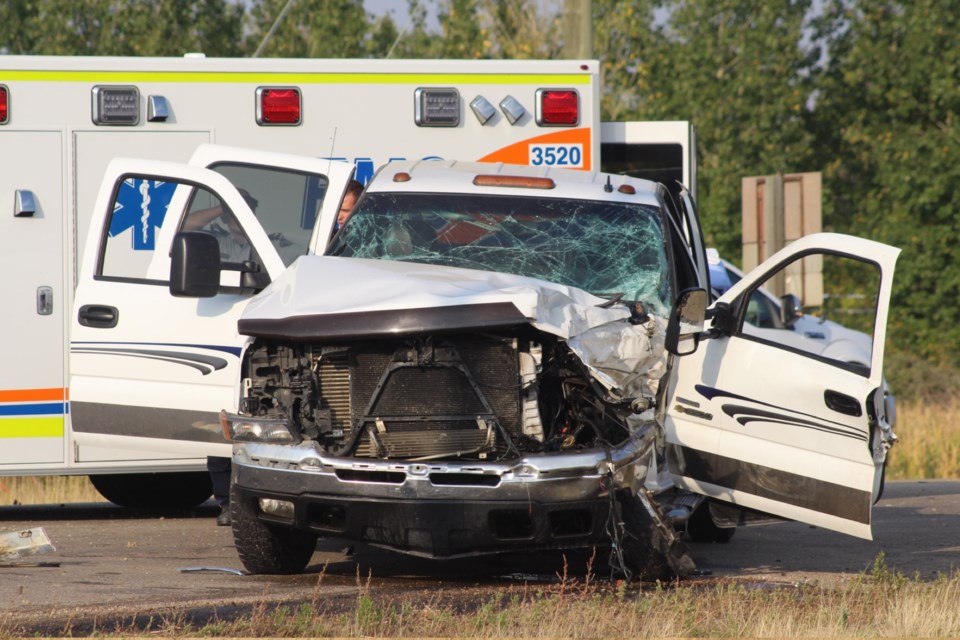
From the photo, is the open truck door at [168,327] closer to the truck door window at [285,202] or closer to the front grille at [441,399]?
the truck door window at [285,202]

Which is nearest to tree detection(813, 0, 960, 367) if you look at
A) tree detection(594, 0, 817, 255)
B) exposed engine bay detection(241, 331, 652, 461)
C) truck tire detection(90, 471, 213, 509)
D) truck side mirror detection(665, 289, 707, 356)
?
tree detection(594, 0, 817, 255)

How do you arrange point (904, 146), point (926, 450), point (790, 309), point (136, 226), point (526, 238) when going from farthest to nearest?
point (904, 146), point (926, 450), point (790, 309), point (136, 226), point (526, 238)

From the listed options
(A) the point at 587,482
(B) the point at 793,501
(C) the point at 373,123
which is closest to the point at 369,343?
(A) the point at 587,482

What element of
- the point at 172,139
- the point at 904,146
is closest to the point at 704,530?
the point at 172,139

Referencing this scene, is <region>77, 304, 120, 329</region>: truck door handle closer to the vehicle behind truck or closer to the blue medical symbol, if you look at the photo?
the vehicle behind truck

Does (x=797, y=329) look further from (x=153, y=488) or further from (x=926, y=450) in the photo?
(x=153, y=488)

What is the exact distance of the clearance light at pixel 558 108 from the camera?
9.81m

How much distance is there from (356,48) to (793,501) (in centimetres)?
2183

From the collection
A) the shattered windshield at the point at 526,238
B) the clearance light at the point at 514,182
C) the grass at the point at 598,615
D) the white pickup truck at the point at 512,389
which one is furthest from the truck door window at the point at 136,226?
the grass at the point at 598,615

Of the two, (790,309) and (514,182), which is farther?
(790,309)

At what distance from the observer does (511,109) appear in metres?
9.80

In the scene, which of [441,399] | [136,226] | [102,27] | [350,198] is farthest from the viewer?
[102,27]

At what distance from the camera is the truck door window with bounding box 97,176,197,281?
9070mm

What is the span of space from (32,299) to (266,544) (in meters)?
3.16
